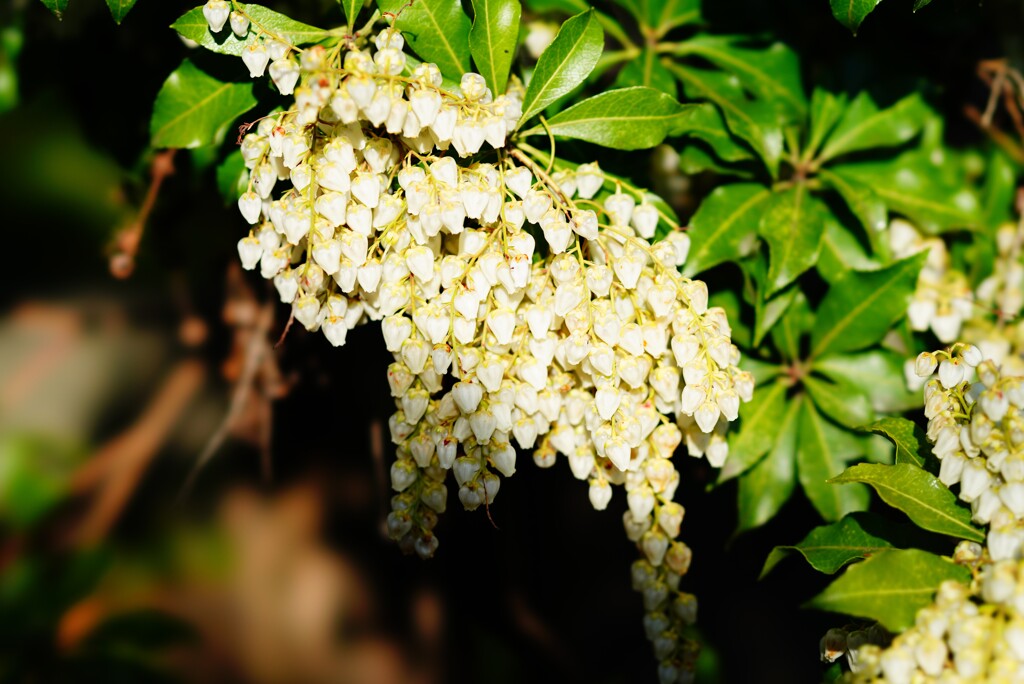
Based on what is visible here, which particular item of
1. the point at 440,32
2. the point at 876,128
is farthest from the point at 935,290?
the point at 440,32

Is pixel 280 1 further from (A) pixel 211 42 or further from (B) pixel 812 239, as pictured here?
(B) pixel 812 239

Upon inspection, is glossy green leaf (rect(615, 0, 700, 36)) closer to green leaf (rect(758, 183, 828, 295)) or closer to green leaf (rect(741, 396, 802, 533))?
green leaf (rect(758, 183, 828, 295))

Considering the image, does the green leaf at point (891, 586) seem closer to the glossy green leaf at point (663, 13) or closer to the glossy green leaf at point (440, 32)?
the glossy green leaf at point (440, 32)

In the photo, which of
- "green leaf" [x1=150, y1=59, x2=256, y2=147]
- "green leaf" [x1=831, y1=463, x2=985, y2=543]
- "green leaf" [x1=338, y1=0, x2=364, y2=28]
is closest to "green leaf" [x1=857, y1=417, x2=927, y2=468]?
"green leaf" [x1=831, y1=463, x2=985, y2=543]

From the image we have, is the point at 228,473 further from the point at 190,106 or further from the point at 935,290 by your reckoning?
the point at 935,290

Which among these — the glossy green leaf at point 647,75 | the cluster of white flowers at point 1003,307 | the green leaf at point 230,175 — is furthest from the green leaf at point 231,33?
→ the cluster of white flowers at point 1003,307
